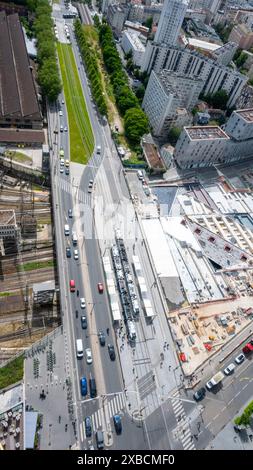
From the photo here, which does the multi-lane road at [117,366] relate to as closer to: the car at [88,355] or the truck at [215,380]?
the car at [88,355]

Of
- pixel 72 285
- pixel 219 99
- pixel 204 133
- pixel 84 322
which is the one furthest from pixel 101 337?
pixel 219 99

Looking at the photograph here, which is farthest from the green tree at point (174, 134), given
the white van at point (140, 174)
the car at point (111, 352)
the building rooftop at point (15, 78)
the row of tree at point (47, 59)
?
the car at point (111, 352)

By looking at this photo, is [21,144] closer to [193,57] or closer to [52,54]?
[52,54]

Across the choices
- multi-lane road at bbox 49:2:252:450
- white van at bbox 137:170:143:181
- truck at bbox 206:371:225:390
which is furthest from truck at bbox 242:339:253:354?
white van at bbox 137:170:143:181

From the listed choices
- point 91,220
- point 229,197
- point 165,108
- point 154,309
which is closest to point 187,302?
point 154,309

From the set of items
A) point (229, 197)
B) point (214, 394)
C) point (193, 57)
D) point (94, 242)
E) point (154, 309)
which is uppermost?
point (193, 57)
